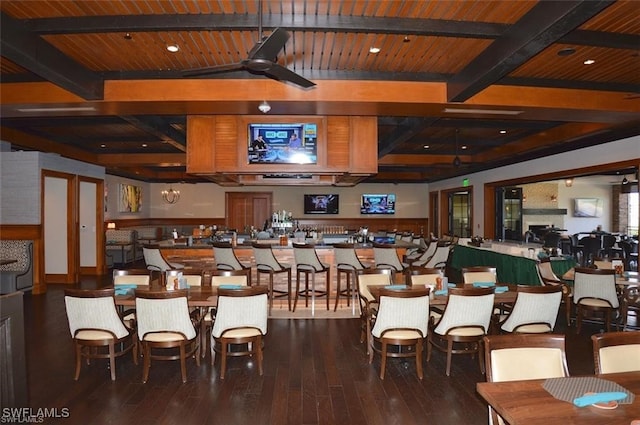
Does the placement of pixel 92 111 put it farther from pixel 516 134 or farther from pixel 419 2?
pixel 516 134

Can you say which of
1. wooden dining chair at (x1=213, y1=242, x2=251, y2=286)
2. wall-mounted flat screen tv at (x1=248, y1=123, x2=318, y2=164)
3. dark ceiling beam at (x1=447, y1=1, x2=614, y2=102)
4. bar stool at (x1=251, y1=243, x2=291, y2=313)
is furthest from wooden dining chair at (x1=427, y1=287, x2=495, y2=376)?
wooden dining chair at (x1=213, y1=242, x2=251, y2=286)

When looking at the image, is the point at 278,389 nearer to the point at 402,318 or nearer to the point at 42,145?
the point at 402,318

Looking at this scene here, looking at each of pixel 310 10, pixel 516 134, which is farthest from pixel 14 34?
pixel 516 134

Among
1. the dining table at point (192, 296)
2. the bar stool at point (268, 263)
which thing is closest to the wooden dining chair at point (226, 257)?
the bar stool at point (268, 263)

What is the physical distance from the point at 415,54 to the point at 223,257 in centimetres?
428

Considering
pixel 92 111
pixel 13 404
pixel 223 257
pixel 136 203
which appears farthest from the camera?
pixel 136 203

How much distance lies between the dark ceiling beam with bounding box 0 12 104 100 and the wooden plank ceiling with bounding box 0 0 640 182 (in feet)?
0.04

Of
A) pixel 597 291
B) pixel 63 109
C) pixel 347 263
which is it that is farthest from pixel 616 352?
pixel 63 109

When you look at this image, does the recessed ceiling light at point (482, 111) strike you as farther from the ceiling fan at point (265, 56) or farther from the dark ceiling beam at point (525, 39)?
the ceiling fan at point (265, 56)

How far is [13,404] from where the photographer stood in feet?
8.34

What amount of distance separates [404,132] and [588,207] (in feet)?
38.4

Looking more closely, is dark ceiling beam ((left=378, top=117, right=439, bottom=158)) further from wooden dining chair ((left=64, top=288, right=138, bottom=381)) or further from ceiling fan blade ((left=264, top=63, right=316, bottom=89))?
wooden dining chair ((left=64, top=288, right=138, bottom=381))

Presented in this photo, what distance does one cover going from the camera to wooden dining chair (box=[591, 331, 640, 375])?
7.88 feet

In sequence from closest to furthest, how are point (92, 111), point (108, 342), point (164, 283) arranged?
1. point (108, 342)
2. point (164, 283)
3. point (92, 111)
